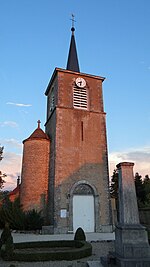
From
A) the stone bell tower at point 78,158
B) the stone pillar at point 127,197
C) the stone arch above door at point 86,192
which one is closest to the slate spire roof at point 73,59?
the stone bell tower at point 78,158

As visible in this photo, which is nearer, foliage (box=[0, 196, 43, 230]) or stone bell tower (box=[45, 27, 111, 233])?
foliage (box=[0, 196, 43, 230])

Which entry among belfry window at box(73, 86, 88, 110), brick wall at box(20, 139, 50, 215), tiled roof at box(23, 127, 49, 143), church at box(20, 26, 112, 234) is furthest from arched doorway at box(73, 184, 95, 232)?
belfry window at box(73, 86, 88, 110)

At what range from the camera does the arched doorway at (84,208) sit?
586 inches

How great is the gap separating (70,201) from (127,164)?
9.62 m

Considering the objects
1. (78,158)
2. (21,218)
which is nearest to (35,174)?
(21,218)

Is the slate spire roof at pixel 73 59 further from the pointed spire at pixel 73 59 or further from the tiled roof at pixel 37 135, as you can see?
the tiled roof at pixel 37 135

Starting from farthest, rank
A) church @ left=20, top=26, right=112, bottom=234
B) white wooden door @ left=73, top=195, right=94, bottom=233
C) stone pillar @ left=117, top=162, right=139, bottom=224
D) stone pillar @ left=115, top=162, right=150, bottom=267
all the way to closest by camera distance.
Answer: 1. church @ left=20, top=26, right=112, bottom=234
2. white wooden door @ left=73, top=195, right=94, bottom=233
3. stone pillar @ left=117, top=162, right=139, bottom=224
4. stone pillar @ left=115, top=162, right=150, bottom=267

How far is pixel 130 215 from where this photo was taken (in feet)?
18.7

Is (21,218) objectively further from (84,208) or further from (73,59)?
(73,59)

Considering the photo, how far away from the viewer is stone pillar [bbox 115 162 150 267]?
511cm

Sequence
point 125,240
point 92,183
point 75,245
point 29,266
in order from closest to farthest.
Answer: point 125,240, point 29,266, point 75,245, point 92,183

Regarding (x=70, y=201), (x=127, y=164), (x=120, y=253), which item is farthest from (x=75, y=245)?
(x=70, y=201)

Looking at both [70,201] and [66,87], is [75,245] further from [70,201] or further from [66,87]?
[66,87]

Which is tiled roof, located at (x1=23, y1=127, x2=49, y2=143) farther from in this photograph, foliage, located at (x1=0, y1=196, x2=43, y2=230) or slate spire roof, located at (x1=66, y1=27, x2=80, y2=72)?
slate spire roof, located at (x1=66, y1=27, x2=80, y2=72)
